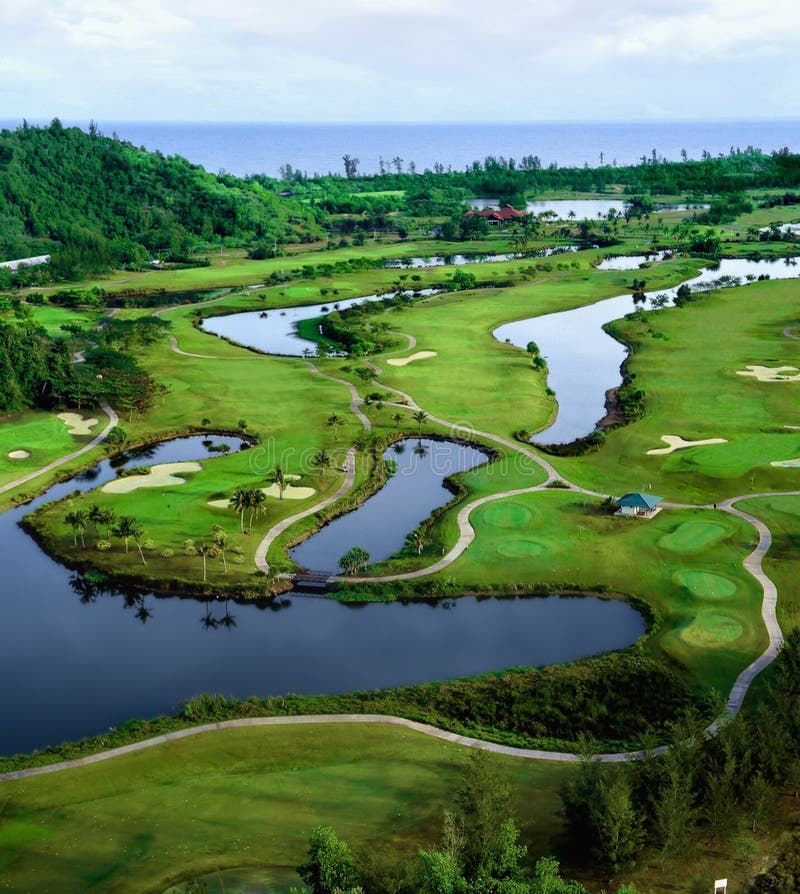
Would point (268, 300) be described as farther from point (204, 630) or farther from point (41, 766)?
point (41, 766)

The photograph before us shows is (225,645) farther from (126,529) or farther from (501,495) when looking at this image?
(501,495)

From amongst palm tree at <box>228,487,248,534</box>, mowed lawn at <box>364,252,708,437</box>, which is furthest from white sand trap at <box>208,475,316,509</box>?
mowed lawn at <box>364,252,708,437</box>

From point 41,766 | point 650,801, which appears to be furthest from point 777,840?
point 41,766

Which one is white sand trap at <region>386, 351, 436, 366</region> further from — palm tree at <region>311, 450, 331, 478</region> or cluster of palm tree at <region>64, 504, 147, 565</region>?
cluster of palm tree at <region>64, 504, 147, 565</region>

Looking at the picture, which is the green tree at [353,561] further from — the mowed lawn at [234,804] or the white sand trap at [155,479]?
the white sand trap at [155,479]

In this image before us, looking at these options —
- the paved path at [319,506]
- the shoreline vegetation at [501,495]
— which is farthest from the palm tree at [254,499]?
the paved path at [319,506]

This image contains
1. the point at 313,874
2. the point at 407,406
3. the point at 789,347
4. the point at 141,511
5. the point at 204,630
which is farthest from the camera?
the point at 789,347

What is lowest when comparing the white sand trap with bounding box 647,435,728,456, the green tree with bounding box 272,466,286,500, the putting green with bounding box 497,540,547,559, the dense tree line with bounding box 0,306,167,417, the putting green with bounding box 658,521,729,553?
the putting green with bounding box 658,521,729,553
